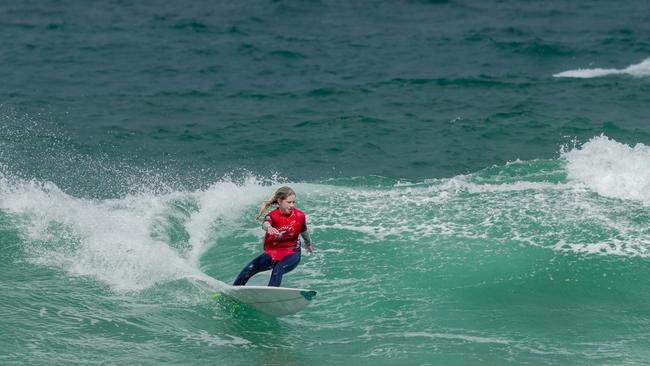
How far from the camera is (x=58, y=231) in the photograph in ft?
56.7

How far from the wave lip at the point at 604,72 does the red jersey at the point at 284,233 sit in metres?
17.8

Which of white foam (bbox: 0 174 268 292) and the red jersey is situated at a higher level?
white foam (bbox: 0 174 268 292)

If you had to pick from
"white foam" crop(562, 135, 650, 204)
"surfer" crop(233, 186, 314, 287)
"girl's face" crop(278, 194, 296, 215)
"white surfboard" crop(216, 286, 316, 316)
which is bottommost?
"white surfboard" crop(216, 286, 316, 316)

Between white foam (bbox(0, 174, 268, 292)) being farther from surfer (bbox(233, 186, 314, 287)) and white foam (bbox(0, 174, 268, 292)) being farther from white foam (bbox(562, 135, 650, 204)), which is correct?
white foam (bbox(562, 135, 650, 204))

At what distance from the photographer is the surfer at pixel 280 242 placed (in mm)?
13772

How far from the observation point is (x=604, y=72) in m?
30.0

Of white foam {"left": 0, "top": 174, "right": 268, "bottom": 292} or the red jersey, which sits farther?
white foam {"left": 0, "top": 174, "right": 268, "bottom": 292}

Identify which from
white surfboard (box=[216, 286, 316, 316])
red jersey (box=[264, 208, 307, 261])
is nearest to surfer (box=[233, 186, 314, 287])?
red jersey (box=[264, 208, 307, 261])

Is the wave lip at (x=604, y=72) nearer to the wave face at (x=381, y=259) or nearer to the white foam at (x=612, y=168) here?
the white foam at (x=612, y=168)

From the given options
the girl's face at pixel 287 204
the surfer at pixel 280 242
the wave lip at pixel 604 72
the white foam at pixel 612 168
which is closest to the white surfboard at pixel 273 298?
the surfer at pixel 280 242

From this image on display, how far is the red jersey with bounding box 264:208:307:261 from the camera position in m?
13.8

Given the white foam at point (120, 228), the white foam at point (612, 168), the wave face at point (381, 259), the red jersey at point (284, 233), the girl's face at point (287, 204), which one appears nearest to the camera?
the girl's face at point (287, 204)

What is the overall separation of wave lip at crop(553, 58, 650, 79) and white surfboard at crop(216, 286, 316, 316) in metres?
18.2

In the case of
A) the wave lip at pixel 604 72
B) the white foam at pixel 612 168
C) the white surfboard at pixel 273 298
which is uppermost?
the wave lip at pixel 604 72
